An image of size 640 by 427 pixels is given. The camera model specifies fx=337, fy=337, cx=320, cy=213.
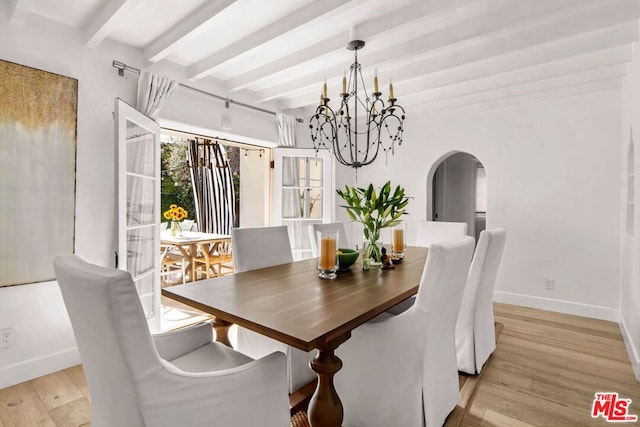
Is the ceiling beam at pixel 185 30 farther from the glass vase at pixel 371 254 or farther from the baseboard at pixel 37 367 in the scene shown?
the baseboard at pixel 37 367

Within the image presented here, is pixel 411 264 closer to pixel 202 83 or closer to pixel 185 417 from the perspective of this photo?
pixel 185 417

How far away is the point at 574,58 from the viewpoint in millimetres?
2730

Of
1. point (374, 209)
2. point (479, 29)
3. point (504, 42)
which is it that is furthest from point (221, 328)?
point (504, 42)

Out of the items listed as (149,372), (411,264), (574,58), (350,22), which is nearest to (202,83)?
(350,22)

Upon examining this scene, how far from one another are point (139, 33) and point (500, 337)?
385 centimetres

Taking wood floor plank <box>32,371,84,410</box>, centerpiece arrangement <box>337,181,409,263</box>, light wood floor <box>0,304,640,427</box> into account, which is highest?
centerpiece arrangement <box>337,181,409,263</box>

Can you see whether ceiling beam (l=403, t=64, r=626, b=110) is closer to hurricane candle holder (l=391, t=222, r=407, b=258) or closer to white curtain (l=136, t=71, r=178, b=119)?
hurricane candle holder (l=391, t=222, r=407, b=258)

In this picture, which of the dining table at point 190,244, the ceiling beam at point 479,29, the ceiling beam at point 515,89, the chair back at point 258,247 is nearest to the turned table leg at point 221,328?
the chair back at point 258,247

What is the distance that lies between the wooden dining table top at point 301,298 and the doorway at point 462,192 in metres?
4.36

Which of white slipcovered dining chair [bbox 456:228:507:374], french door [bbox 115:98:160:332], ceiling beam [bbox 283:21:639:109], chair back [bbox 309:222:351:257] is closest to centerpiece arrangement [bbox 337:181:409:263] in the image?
white slipcovered dining chair [bbox 456:228:507:374]

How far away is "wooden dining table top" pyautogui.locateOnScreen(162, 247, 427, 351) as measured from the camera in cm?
117

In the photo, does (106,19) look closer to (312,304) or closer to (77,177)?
(77,177)

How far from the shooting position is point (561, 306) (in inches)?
142

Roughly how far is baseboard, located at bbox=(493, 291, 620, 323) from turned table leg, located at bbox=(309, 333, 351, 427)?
3354 millimetres
